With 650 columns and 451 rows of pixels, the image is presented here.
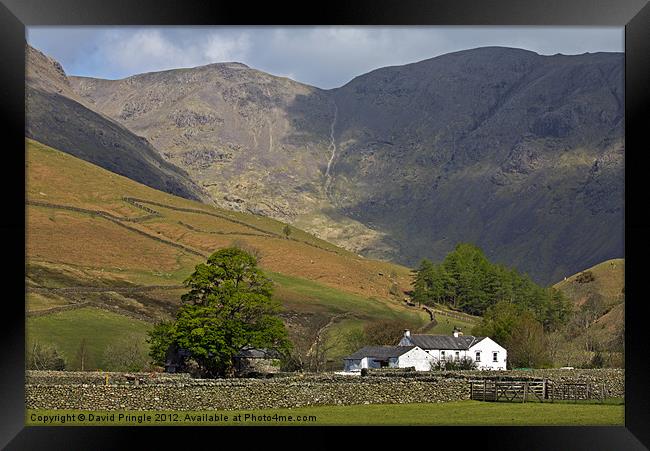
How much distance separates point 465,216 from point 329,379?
6198 inches

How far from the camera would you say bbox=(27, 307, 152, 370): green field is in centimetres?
4156

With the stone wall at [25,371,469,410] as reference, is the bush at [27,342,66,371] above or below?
below

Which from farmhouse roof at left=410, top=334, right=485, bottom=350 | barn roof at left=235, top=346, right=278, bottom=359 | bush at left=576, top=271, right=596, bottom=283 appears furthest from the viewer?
bush at left=576, top=271, right=596, bottom=283

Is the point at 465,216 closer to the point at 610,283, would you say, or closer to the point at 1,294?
the point at 610,283

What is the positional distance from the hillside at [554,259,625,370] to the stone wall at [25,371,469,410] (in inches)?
451

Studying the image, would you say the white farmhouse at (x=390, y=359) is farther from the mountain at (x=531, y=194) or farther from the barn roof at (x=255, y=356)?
the mountain at (x=531, y=194)

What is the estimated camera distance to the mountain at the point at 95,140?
120312mm

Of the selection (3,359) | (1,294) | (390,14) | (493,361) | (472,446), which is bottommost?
(493,361)

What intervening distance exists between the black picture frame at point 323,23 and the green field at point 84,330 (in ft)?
106

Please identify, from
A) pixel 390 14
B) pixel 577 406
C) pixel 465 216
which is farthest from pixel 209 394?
pixel 465 216

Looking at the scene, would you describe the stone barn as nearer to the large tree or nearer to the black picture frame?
the large tree

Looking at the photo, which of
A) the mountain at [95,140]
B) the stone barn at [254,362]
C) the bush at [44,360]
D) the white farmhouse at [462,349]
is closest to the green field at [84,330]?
the bush at [44,360]

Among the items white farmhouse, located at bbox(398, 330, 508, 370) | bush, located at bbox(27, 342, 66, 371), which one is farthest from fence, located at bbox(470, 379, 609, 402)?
white farmhouse, located at bbox(398, 330, 508, 370)

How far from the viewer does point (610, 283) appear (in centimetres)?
7825
